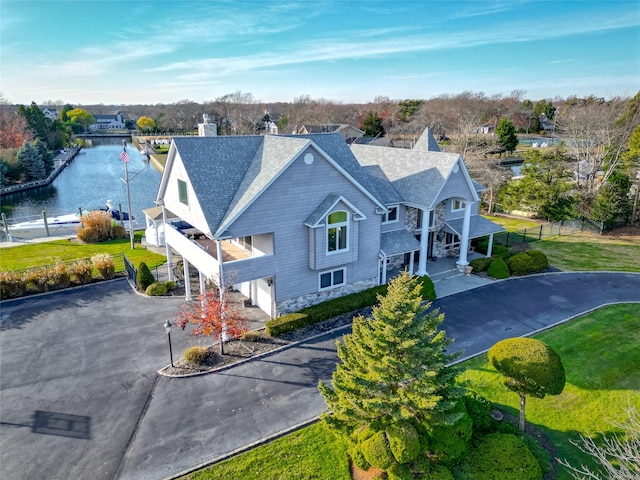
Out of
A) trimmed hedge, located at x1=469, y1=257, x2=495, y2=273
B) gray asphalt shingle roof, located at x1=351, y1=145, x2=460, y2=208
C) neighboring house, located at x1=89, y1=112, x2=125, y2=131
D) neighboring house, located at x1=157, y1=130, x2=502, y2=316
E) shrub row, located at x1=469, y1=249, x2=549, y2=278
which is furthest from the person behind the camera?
neighboring house, located at x1=89, y1=112, x2=125, y2=131

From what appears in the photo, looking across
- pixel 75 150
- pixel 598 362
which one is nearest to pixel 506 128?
pixel 598 362

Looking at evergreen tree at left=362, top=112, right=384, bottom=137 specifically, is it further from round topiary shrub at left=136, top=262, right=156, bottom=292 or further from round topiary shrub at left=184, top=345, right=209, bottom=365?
round topiary shrub at left=184, top=345, right=209, bottom=365

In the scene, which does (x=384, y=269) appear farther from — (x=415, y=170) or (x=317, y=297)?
(x=415, y=170)

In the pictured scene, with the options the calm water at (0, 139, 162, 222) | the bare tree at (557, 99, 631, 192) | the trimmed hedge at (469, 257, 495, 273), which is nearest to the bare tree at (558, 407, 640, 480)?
the trimmed hedge at (469, 257, 495, 273)

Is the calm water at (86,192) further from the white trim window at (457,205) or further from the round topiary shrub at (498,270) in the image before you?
the round topiary shrub at (498,270)

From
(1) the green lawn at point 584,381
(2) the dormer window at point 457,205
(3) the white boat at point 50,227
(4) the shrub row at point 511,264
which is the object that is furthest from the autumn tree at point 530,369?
(3) the white boat at point 50,227

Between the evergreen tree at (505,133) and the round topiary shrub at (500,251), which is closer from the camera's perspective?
the round topiary shrub at (500,251)

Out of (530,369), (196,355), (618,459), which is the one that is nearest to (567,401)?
(530,369)
